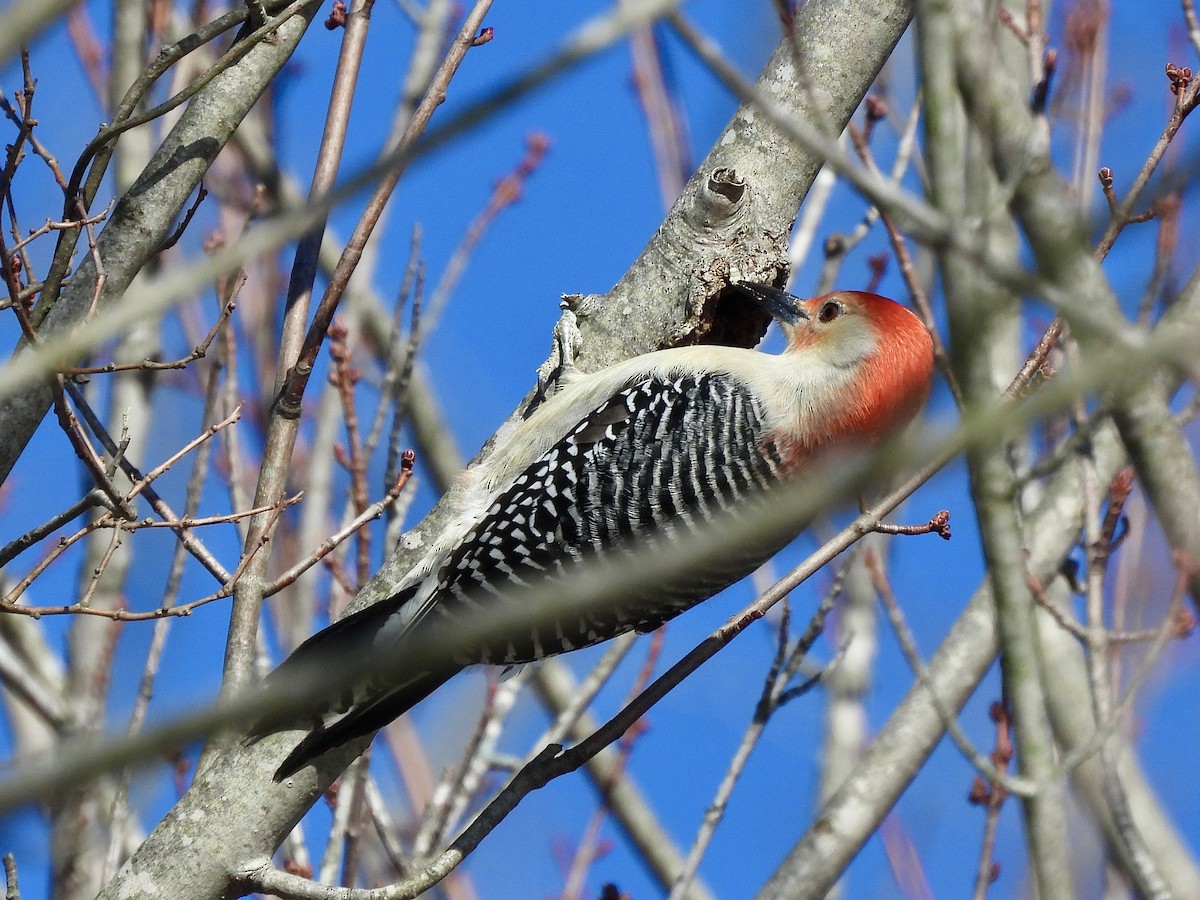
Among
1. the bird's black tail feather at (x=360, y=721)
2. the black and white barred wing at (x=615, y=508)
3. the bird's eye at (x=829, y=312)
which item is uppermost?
the bird's eye at (x=829, y=312)

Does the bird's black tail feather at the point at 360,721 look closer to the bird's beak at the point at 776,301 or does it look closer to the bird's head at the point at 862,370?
the bird's head at the point at 862,370

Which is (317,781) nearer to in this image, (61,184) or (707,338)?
(61,184)

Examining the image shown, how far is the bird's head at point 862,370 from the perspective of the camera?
17.1 ft

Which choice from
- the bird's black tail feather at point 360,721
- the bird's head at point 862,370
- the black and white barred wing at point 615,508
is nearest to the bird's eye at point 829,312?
the bird's head at point 862,370

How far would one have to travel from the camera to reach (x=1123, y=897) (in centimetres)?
472

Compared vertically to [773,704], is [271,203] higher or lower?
higher

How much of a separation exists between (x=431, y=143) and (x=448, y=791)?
413cm

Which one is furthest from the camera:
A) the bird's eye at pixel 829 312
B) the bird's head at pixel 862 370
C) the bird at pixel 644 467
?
the bird's eye at pixel 829 312

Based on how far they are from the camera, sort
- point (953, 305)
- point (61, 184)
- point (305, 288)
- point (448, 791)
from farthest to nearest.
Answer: point (448, 791)
point (305, 288)
point (61, 184)
point (953, 305)

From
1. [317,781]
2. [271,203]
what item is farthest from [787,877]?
[271,203]

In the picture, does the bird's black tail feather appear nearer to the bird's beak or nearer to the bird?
the bird

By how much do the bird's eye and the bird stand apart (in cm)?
10

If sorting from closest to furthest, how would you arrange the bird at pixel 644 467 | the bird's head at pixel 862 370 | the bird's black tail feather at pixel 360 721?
1. the bird's black tail feather at pixel 360 721
2. the bird at pixel 644 467
3. the bird's head at pixel 862 370

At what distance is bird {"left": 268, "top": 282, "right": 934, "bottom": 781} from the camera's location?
15.3 ft
